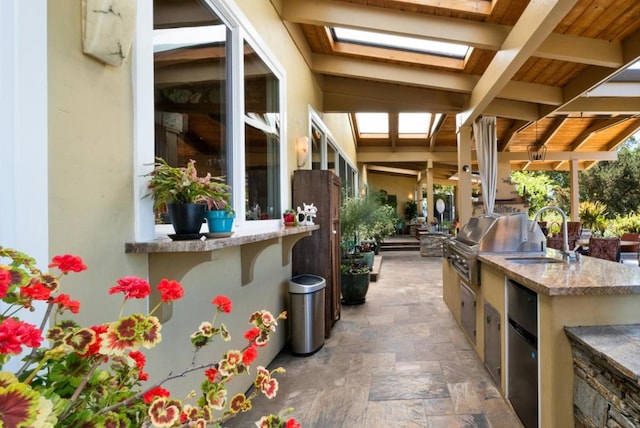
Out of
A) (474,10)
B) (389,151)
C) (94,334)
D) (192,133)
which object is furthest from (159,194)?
(389,151)

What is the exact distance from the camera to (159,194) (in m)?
1.49

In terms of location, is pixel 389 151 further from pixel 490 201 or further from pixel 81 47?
pixel 81 47

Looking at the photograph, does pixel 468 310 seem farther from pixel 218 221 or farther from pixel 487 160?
pixel 487 160

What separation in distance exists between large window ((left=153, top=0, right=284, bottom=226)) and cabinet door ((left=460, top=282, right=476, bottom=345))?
208 centimetres

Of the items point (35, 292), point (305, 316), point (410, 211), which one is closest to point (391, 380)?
point (305, 316)

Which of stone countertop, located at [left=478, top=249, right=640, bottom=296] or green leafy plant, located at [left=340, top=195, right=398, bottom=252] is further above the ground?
green leafy plant, located at [left=340, top=195, right=398, bottom=252]

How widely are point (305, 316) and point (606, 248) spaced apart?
16.6ft

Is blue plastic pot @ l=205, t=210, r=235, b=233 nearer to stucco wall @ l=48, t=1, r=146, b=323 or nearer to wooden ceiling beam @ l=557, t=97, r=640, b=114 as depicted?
stucco wall @ l=48, t=1, r=146, b=323

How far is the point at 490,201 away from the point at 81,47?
574cm

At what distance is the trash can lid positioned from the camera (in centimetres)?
341

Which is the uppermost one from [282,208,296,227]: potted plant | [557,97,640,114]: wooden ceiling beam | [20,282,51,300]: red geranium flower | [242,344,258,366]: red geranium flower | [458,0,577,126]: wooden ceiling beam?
[557,97,640,114]: wooden ceiling beam

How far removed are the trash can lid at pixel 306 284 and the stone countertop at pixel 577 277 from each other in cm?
160

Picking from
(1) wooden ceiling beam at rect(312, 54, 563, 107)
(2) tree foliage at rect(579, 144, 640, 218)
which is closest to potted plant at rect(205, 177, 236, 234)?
(1) wooden ceiling beam at rect(312, 54, 563, 107)

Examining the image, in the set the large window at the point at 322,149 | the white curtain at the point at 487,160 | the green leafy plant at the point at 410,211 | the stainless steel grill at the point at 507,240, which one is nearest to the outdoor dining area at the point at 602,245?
the white curtain at the point at 487,160
